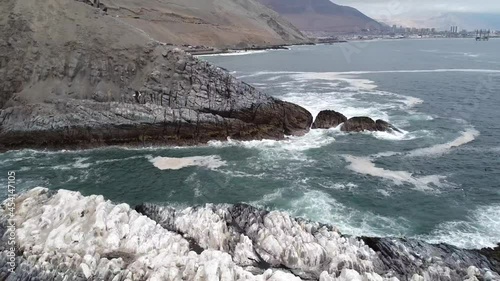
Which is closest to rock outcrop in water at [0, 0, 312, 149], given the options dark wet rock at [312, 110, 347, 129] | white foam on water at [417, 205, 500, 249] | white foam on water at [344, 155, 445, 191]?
dark wet rock at [312, 110, 347, 129]

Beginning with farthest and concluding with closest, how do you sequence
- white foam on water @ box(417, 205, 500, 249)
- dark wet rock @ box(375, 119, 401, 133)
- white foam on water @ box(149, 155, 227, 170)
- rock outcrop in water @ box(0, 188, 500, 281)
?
dark wet rock @ box(375, 119, 401, 133), white foam on water @ box(149, 155, 227, 170), white foam on water @ box(417, 205, 500, 249), rock outcrop in water @ box(0, 188, 500, 281)

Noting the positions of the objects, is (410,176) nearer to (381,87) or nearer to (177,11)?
(381,87)

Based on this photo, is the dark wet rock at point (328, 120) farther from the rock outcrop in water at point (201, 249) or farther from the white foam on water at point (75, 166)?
the white foam on water at point (75, 166)

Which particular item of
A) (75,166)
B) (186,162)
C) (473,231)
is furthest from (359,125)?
(75,166)

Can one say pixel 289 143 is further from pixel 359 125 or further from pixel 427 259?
pixel 427 259

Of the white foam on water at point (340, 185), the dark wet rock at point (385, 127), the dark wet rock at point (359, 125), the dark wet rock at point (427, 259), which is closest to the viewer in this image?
the dark wet rock at point (427, 259)

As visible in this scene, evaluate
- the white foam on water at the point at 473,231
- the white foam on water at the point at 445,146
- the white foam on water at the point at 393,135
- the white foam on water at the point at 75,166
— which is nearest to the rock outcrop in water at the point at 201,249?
the white foam on water at the point at 473,231

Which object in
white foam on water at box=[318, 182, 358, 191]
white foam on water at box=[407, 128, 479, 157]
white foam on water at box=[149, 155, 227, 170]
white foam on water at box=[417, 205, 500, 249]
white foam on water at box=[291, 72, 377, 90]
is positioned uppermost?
white foam on water at box=[291, 72, 377, 90]

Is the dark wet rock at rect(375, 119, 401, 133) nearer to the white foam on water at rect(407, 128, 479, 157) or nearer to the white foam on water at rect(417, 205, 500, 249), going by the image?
the white foam on water at rect(407, 128, 479, 157)

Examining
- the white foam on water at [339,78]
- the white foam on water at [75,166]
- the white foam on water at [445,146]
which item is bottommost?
the white foam on water at [445,146]
